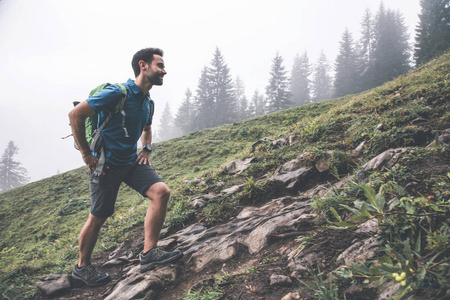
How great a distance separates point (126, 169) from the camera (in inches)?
128

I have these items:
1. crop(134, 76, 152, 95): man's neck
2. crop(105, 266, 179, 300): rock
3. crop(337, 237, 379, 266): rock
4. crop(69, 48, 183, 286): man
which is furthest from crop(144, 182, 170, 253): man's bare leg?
crop(337, 237, 379, 266): rock

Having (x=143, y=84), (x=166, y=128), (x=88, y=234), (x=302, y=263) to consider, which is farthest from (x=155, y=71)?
(x=166, y=128)

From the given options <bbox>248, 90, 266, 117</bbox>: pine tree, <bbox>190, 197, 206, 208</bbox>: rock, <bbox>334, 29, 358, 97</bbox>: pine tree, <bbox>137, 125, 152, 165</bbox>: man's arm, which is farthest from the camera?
<bbox>248, 90, 266, 117</bbox>: pine tree

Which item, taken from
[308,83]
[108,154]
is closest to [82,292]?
[108,154]

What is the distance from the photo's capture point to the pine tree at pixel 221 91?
5044 cm

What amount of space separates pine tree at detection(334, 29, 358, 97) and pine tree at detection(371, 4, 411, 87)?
3716 mm

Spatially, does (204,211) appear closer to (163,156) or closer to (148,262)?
(148,262)

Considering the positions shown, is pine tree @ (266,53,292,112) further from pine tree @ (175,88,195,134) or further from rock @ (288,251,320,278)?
rock @ (288,251,320,278)

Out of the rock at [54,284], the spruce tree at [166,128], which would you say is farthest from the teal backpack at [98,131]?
the spruce tree at [166,128]

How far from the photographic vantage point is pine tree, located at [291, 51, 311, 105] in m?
58.4

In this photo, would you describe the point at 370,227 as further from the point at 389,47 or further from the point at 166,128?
the point at 166,128

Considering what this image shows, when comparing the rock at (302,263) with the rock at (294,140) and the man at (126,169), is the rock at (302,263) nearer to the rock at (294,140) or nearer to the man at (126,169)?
the man at (126,169)

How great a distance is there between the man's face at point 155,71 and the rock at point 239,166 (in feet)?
12.6

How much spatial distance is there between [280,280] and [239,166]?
15.7 feet
